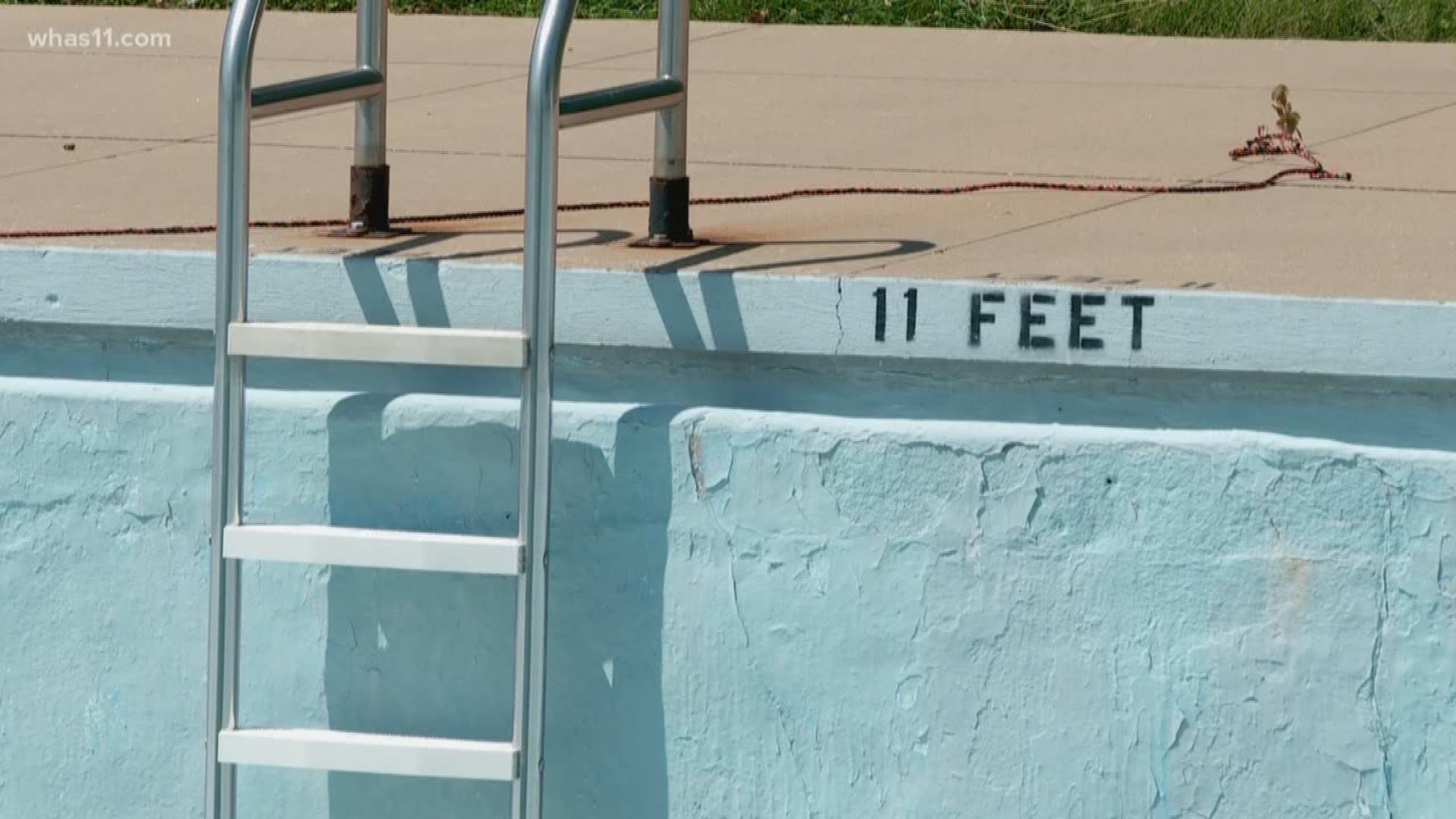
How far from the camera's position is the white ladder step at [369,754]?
3254 mm

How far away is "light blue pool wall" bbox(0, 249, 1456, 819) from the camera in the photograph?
10.7ft

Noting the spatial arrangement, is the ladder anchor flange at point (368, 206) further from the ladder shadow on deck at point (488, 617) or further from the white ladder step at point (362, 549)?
the white ladder step at point (362, 549)

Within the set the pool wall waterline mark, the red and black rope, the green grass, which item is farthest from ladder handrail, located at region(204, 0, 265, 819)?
the green grass

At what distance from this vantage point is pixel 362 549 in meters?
3.24

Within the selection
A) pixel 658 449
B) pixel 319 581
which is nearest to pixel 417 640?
pixel 319 581

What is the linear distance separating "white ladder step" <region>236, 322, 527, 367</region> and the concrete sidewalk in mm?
344

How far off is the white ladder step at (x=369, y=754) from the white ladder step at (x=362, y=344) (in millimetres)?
574

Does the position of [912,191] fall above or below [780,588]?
above

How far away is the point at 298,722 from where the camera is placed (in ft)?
11.8

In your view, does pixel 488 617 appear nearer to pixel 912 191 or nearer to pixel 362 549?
pixel 362 549

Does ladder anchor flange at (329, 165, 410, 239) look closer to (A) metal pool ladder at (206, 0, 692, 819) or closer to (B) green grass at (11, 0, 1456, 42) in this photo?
(A) metal pool ladder at (206, 0, 692, 819)


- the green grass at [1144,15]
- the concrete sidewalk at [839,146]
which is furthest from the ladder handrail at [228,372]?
the green grass at [1144,15]

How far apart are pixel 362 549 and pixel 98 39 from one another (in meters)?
4.56

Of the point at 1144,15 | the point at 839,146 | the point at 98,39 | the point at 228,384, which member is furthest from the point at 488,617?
the point at 1144,15
